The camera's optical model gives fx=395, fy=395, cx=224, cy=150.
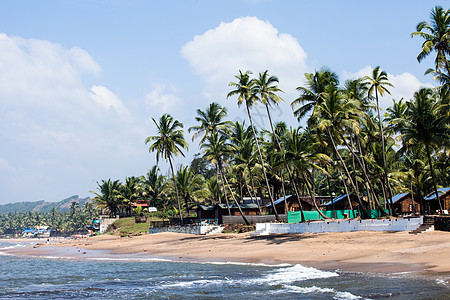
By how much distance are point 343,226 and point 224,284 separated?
63.7 ft

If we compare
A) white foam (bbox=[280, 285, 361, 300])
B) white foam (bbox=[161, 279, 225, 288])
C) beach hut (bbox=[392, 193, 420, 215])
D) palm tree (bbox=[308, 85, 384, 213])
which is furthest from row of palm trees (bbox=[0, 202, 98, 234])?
white foam (bbox=[280, 285, 361, 300])

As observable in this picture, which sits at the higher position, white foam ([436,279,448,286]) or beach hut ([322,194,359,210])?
beach hut ([322,194,359,210])

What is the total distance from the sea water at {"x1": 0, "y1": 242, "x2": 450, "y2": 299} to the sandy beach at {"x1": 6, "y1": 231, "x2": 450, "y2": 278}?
6.74ft

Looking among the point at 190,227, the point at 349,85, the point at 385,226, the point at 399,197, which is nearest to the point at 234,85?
the point at 349,85

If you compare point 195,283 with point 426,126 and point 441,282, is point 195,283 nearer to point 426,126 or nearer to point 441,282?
point 441,282

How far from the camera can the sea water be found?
13625mm

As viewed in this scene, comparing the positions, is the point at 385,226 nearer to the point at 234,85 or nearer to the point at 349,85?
the point at 349,85

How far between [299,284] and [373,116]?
1638 inches

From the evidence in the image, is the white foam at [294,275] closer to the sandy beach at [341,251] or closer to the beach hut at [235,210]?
the sandy beach at [341,251]

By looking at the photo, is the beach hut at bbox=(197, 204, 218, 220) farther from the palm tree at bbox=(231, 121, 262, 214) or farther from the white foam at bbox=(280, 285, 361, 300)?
the white foam at bbox=(280, 285, 361, 300)

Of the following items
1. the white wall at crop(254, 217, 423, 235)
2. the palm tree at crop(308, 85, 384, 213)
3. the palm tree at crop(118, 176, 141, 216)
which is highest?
the palm tree at crop(308, 85, 384, 213)

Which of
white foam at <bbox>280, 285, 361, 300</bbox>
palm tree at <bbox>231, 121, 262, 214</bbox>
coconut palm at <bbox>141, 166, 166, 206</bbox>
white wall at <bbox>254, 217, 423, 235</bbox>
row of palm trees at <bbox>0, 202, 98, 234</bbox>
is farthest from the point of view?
row of palm trees at <bbox>0, 202, 98, 234</bbox>

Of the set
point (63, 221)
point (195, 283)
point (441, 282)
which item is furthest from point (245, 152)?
point (63, 221)

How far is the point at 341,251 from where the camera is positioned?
2489 cm
